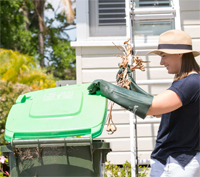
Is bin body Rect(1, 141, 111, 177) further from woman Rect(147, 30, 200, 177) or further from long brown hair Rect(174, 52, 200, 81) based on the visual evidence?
long brown hair Rect(174, 52, 200, 81)

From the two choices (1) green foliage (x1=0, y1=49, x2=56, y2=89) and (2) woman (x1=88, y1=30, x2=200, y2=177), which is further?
(1) green foliage (x1=0, y1=49, x2=56, y2=89)

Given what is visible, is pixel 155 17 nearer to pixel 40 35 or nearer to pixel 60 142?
pixel 60 142

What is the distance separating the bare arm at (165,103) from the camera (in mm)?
1396

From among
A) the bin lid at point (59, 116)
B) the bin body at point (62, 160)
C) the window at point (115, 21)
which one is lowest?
the bin body at point (62, 160)

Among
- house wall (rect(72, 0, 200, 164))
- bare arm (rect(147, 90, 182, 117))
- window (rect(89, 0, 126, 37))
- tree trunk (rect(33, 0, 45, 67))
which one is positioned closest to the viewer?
bare arm (rect(147, 90, 182, 117))

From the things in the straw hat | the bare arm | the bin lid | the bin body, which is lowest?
the bin body

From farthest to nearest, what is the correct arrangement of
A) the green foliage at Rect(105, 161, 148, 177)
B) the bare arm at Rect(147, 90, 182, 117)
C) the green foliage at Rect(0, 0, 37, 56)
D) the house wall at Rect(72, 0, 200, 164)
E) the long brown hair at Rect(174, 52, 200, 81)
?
the green foliage at Rect(0, 0, 37, 56), the house wall at Rect(72, 0, 200, 164), the green foliage at Rect(105, 161, 148, 177), the long brown hair at Rect(174, 52, 200, 81), the bare arm at Rect(147, 90, 182, 117)

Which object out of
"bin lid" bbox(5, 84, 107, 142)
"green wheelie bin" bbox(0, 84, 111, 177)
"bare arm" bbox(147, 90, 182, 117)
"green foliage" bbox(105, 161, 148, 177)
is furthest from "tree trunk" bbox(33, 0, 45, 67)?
"bare arm" bbox(147, 90, 182, 117)

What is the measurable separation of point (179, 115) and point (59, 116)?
79 centimetres

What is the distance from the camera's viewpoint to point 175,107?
4.64ft

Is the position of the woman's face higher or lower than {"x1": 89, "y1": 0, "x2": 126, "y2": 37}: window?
lower

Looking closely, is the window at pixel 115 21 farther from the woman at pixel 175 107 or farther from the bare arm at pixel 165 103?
the bare arm at pixel 165 103

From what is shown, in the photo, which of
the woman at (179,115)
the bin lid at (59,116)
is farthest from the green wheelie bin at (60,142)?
the woman at (179,115)

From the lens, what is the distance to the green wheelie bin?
1770 millimetres
